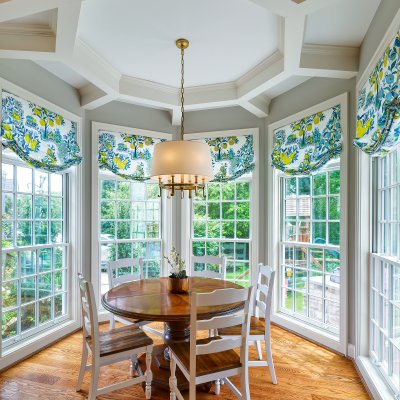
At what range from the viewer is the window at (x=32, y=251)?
2773 mm

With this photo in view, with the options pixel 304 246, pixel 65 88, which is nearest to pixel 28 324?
pixel 65 88

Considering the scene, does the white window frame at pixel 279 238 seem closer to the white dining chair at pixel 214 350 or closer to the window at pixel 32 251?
the white dining chair at pixel 214 350

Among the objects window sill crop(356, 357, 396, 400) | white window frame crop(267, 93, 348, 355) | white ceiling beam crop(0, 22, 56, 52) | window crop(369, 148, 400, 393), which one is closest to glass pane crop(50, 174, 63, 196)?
white ceiling beam crop(0, 22, 56, 52)

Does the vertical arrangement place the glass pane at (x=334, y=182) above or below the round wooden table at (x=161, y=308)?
above

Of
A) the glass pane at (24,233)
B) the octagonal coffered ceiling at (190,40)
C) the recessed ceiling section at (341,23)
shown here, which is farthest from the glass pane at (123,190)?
the recessed ceiling section at (341,23)

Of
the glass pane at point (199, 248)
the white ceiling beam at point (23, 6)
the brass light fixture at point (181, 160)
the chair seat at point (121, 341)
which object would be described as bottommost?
the chair seat at point (121, 341)

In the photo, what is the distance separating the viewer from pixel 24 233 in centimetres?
298

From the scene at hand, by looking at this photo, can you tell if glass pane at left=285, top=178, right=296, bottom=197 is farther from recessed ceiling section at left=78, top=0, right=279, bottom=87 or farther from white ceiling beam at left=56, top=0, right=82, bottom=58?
white ceiling beam at left=56, top=0, right=82, bottom=58

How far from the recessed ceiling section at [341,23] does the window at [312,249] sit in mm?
1198

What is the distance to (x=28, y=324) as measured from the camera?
9.79ft

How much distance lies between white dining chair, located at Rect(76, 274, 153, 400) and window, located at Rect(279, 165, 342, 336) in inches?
78.0

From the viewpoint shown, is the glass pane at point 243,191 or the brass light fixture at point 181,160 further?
the glass pane at point 243,191

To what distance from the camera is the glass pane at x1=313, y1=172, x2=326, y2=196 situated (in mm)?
3225

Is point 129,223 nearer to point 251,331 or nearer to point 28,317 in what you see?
point 28,317
